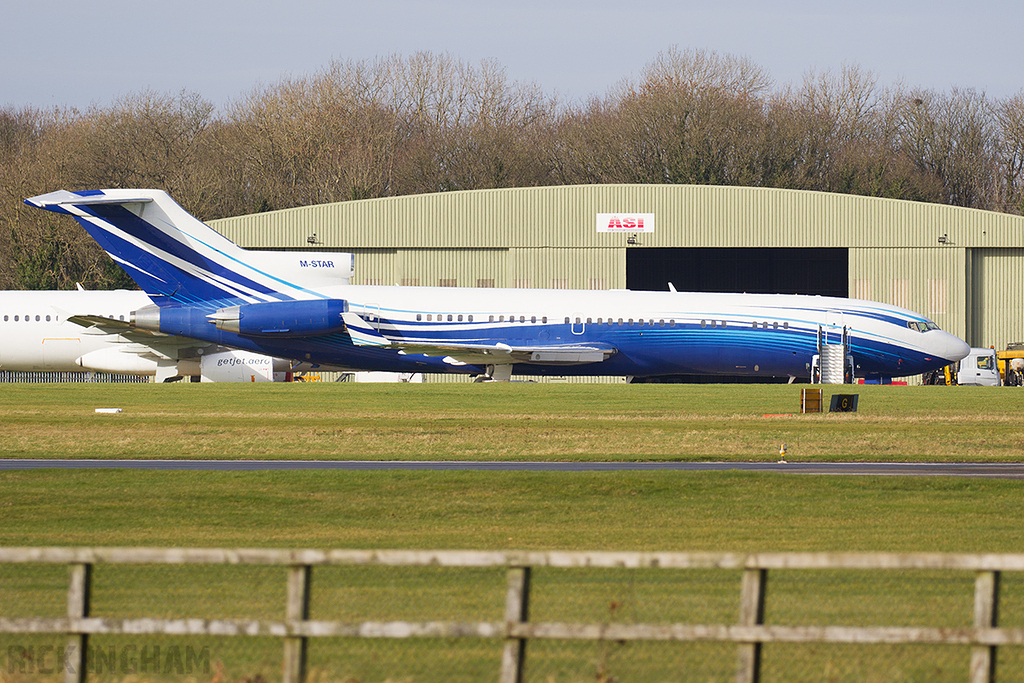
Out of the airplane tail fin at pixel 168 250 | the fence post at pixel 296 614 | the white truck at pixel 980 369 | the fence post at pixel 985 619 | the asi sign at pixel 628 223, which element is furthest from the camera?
the asi sign at pixel 628 223

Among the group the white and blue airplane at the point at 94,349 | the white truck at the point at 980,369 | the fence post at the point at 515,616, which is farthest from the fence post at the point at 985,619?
the white truck at the point at 980,369

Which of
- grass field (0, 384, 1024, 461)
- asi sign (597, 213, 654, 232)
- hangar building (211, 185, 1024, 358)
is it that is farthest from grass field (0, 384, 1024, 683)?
asi sign (597, 213, 654, 232)

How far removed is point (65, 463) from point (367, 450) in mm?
6703

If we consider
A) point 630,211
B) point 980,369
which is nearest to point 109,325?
point 630,211

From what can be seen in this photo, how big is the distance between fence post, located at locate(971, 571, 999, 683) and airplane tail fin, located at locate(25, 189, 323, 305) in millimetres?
42102

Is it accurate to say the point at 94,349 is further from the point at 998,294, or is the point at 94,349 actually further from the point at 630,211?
the point at 998,294

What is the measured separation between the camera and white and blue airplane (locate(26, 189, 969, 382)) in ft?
154

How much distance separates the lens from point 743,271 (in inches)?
3132

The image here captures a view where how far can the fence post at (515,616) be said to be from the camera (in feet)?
24.4

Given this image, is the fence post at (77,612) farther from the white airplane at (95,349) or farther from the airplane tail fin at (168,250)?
the white airplane at (95,349)

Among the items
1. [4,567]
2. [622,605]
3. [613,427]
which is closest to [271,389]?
[613,427]

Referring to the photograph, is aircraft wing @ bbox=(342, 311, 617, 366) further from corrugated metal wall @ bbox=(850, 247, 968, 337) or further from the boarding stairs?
corrugated metal wall @ bbox=(850, 247, 968, 337)

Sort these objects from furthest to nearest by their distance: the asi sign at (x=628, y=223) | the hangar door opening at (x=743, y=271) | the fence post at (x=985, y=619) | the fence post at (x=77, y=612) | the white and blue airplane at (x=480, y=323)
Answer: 1. the hangar door opening at (x=743, y=271)
2. the asi sign at (x=628, y=223)
3. the white and blue airplane at (x=480, y=323)
4. the fence post at (x=77, y=612)
5. the fence post at (x=985, y=619)

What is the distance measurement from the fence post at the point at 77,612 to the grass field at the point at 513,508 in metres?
0.50
